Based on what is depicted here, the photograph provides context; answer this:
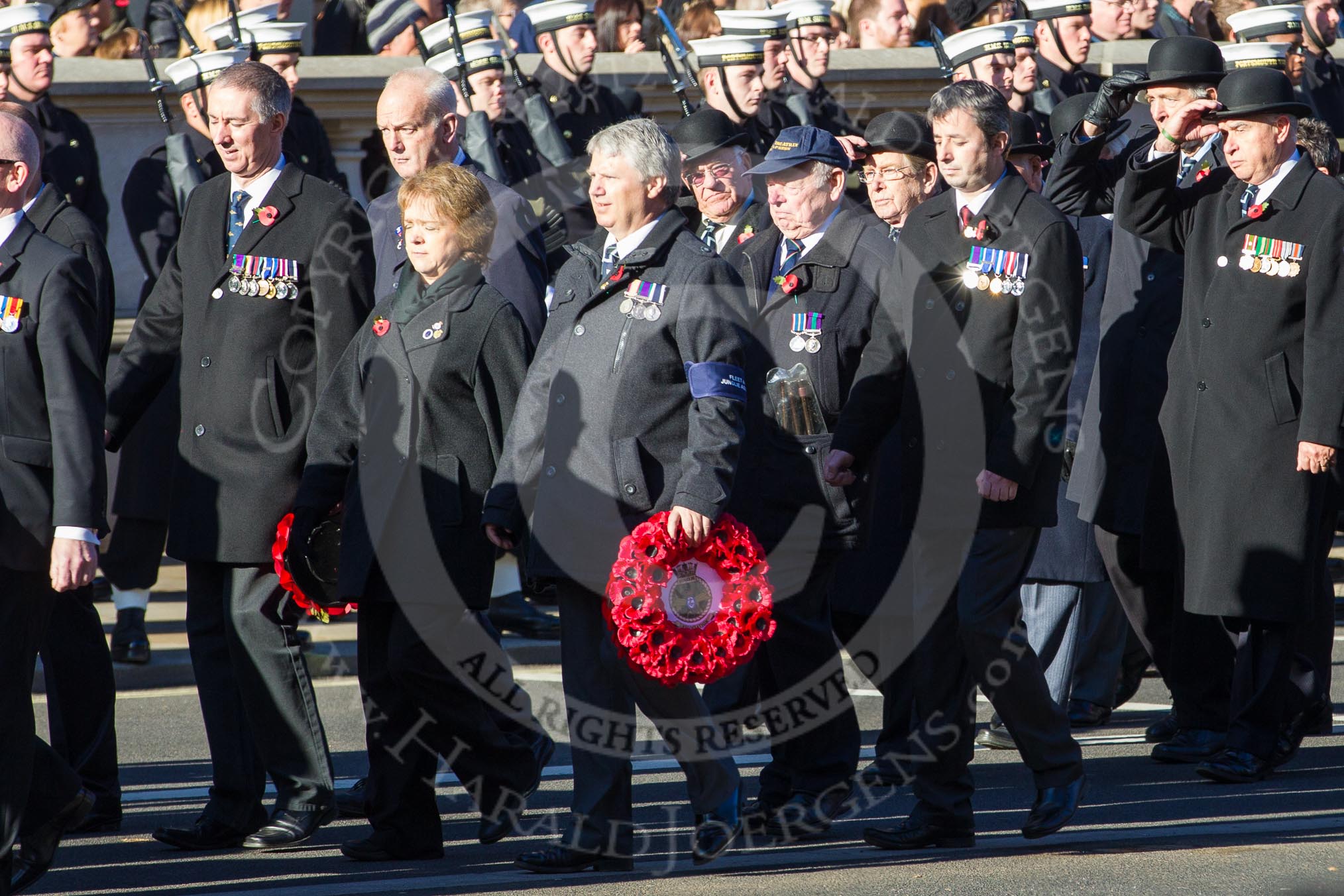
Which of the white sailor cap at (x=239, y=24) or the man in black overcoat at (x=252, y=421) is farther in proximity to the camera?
the white sailor cap at (x=239, y=24)

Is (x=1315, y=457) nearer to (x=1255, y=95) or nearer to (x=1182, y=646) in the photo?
(x=1182, y=646)

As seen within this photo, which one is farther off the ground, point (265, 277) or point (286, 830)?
point (265, 277)

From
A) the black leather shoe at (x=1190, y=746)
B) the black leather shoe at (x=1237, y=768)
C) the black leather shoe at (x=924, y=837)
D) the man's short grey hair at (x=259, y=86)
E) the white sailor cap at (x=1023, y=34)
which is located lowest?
the black leather shoe at (x=1190, y=746)

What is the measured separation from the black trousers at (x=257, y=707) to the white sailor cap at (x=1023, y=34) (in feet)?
17.1

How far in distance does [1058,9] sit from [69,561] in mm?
6779

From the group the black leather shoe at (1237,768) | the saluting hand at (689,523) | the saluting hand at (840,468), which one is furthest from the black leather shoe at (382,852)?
the black leather shoe at (1237,768)

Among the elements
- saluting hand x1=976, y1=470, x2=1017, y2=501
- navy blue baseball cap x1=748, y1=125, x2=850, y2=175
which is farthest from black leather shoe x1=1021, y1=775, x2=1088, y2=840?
navy blue baseball cap x1=748, y1=125, x2=850, y2=175

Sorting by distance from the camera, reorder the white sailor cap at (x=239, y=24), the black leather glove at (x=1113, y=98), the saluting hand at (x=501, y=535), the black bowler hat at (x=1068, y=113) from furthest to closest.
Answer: the white sailor cap at (x=239, y=24) → the black bowler hat at (x=1068, y=113) → the black leather glove at (x=1113, y=98) → the saluting hand at (x=501, y=535)

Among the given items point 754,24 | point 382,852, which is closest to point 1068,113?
point 754,24

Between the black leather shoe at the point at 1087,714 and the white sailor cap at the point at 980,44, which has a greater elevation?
the white sailor cap at the point at 980,44

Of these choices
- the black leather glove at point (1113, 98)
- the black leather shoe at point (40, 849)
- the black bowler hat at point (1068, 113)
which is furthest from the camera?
the black bowler hat at point (1068, 113)

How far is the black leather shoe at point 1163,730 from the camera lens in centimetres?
743

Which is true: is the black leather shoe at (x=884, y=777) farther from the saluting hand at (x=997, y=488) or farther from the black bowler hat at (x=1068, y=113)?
the black bowler hat at (x=1068, y=113)

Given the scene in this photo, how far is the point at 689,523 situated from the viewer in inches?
215
